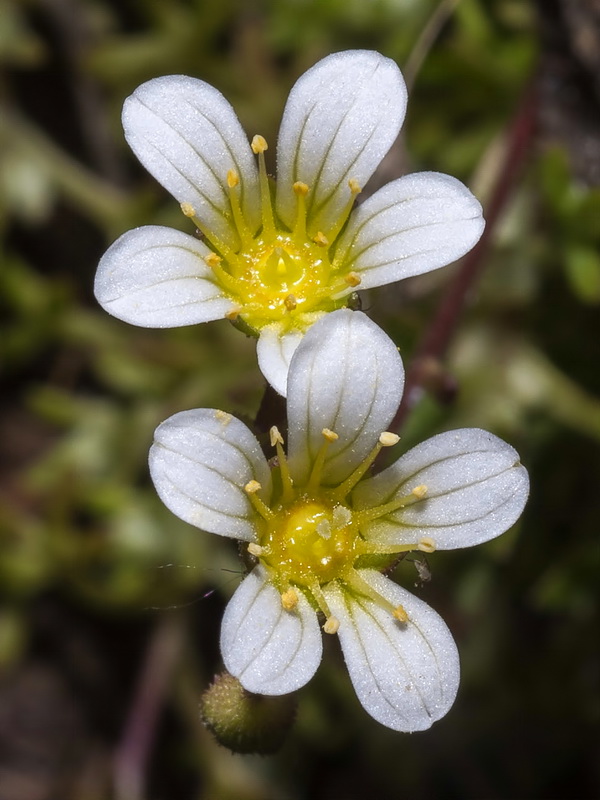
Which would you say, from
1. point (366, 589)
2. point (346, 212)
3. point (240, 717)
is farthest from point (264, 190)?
point (240, 717)

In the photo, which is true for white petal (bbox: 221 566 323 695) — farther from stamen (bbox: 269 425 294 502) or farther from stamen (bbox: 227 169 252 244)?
stamen (bbox: 227 169 252 244)

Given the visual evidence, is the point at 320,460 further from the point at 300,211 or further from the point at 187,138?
the point at 187,138

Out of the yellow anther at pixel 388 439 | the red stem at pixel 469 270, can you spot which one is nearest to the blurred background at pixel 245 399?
the red stem at pixel 469 270

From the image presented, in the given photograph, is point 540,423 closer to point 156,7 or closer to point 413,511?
point 413,511

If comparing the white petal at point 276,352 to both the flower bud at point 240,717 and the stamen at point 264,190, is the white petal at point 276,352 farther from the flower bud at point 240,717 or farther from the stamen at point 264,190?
the flower bud at point 240,717

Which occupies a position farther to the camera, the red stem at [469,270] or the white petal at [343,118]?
the red stem at [469,270]

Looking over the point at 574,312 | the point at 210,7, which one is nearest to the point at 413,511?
the point at 574,312
